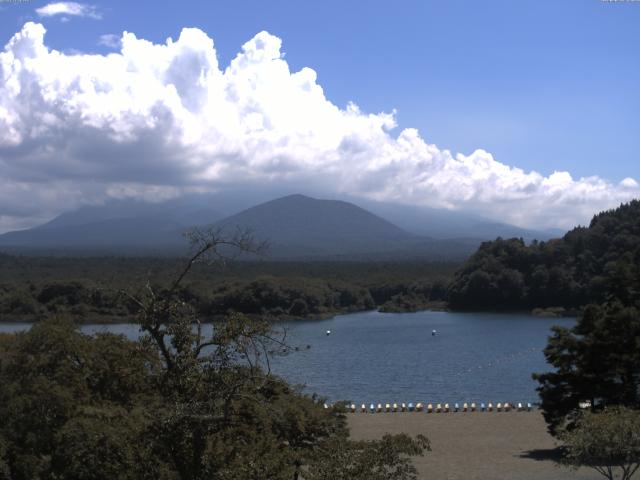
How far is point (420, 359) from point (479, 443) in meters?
20.7

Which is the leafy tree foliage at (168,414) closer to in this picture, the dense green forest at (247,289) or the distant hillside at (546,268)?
the dense green forest at (247,289)

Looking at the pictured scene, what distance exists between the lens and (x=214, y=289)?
6506cm

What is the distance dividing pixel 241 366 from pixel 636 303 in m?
14.7

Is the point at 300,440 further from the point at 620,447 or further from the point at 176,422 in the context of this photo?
the point at 620,447

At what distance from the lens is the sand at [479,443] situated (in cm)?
1628

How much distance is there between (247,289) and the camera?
63906mm

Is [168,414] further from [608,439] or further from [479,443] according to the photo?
[479,443]

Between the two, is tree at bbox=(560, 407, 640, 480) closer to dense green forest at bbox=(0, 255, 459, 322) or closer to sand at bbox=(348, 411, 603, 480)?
sand at bbox=(348, 411, 603, 480)

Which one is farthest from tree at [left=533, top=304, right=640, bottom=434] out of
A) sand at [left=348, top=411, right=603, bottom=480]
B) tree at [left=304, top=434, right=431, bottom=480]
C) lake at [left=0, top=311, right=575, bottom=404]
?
tree at [left=304, top=434, right=431, bottom=480]

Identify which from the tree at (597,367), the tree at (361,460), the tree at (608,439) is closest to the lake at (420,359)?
the tree at (597,367)

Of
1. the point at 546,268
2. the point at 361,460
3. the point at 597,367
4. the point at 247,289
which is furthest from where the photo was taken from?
the point at 546,268

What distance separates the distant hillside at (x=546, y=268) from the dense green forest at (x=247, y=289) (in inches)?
254

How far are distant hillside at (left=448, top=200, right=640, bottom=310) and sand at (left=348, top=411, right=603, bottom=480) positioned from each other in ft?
146

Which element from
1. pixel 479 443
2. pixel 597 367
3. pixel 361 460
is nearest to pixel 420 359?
pixel 479 443
